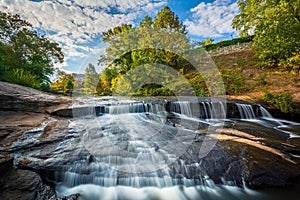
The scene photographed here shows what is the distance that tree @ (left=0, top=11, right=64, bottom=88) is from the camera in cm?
1038

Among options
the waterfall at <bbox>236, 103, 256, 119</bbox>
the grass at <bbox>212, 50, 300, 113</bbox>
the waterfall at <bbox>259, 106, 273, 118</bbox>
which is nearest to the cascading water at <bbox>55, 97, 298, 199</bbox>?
the waterfall at <bbox>236, 103, 256, 119</bbox>

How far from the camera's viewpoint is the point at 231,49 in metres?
16.9

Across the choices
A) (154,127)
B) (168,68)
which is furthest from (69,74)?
(154,127)

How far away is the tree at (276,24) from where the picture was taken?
757cm

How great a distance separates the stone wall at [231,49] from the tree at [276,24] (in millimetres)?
6583

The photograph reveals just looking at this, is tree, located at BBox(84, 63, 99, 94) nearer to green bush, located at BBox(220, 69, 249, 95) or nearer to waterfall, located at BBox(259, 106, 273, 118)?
green bush, located at BBox(220, 69, 249, 95)

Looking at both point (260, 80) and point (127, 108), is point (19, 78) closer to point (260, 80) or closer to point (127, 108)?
point (127, 108)

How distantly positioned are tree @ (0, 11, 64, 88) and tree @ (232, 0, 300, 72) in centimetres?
1594

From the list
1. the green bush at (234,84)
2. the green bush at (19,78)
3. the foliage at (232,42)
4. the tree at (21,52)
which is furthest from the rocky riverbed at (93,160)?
the foliage at (232,42)

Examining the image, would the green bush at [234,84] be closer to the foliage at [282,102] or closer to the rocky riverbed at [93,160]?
the foliage at [282,102]

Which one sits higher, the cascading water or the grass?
the grass

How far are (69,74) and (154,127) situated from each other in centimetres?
3858

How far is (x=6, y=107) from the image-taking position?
15.1ft

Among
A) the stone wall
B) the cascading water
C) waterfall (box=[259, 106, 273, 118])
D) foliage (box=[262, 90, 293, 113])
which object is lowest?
the cascading water
